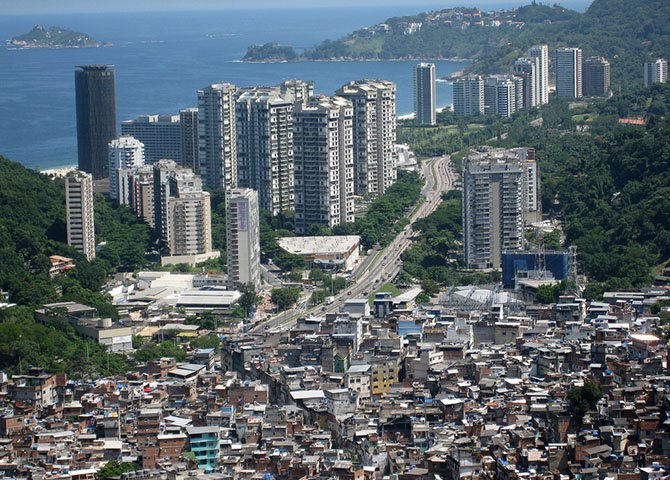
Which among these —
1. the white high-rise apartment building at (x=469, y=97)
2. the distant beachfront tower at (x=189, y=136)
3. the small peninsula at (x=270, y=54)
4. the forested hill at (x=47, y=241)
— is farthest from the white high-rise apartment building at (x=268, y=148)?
the small peninsula at (x=270, y=54)

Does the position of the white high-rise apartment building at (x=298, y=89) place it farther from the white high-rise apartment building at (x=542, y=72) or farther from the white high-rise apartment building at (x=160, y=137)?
the white high-rise apartment building at (x=542, y=72)

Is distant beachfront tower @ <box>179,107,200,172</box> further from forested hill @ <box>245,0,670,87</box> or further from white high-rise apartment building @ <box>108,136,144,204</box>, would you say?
forested hill @ <box>245,0,670,87</box>

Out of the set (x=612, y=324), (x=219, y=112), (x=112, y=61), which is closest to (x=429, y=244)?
(x=219, y=112)

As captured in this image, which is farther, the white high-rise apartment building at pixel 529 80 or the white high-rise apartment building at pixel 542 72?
the white high-rise apartment building at pixel 542 72

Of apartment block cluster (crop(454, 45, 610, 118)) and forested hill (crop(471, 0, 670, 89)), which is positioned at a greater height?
forested hill (crop(471, 0, 670, 89))

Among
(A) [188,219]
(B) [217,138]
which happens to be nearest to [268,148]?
(B) [217,138]

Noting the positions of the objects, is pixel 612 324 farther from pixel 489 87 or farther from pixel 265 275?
pixel 489 87

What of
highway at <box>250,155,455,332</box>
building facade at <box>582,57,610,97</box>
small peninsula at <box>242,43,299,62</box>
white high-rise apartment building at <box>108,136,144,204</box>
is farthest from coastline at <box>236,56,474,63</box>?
white high-rise apartment building at <box>108,136,144,204</box>
